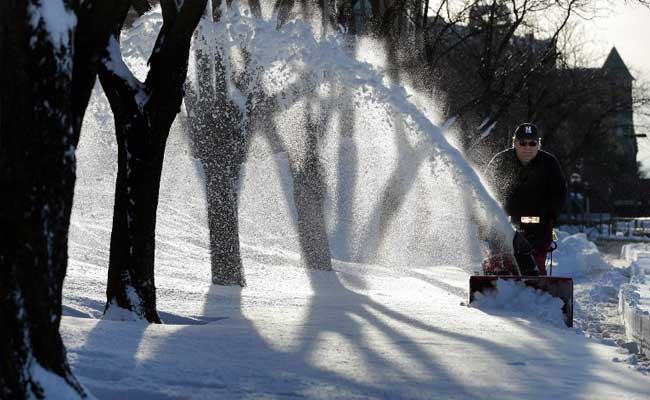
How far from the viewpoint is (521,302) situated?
345 inches

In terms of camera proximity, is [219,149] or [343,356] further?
[219,149]

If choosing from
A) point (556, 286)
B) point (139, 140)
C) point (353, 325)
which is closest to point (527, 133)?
point (556, 286)

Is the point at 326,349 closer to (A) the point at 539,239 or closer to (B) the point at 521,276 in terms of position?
(B) the point at 521,276

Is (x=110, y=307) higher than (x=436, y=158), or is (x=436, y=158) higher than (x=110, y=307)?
(x=436, y=158)

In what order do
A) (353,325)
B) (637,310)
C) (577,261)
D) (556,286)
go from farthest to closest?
(577,261)
(637,310)
(556,286)
(353,325)

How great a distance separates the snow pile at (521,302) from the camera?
855 centimetres

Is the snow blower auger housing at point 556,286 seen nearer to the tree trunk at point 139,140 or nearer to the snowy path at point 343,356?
the snowy path at point 343,356

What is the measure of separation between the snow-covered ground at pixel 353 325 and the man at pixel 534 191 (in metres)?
0.35

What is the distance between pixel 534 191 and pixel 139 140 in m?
3.86

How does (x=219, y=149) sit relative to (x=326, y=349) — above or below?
above

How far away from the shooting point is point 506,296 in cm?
890

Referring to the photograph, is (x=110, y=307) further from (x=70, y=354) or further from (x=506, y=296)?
(x=506, y=296)

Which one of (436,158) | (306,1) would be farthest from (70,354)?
(306,1)

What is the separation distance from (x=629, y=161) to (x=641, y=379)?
84730 mm
